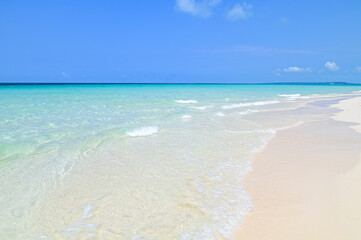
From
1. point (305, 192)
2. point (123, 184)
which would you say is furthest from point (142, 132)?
point (305, 192)

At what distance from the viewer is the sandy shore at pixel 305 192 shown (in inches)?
118

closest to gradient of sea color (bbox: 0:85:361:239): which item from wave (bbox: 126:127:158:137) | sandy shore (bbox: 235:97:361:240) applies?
wave (bbox: 126:127:158:137)

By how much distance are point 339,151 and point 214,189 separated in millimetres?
4348

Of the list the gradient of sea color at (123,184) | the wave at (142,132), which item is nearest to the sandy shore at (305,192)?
the gradient of sea color at (123,184)

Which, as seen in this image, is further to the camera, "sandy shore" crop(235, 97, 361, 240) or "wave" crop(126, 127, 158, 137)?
"wave" crop(126, 127, 158, 137)

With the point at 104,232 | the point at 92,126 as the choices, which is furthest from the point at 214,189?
the point at 92,126

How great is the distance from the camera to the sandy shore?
2986 millimetres

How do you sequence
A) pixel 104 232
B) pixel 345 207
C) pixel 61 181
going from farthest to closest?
pixel 61 181
pixel 345 207
pixel 104 232

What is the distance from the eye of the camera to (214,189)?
13.6ft

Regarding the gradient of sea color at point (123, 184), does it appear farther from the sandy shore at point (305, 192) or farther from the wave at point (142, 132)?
Result: the sandy shore at point (305, 192)

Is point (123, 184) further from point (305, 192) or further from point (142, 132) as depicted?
point (142, 132)

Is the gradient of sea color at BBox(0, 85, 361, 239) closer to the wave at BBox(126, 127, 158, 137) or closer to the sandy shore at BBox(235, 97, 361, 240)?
the wave at BBox(126, 127, 158, 137)

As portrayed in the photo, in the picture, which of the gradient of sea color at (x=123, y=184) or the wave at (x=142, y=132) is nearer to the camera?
the gradient of sea color at (x=123, y=184)

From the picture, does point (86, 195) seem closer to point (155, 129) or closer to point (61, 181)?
point (61, 181)
